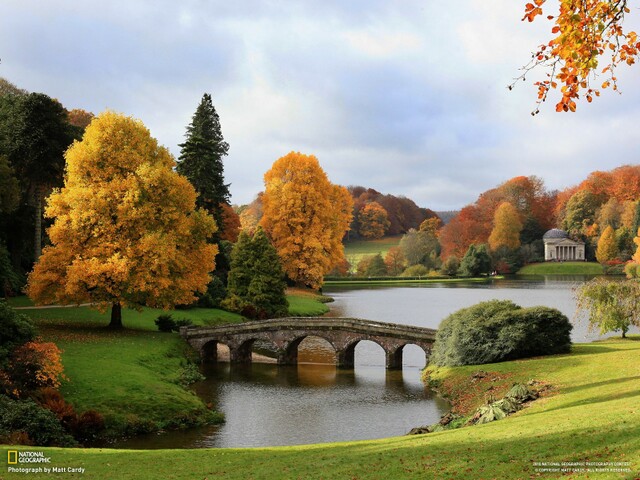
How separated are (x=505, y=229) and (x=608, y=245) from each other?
22385 millimetres

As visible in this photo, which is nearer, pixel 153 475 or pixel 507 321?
pixel 153 475

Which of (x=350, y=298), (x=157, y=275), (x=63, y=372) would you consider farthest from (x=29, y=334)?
(x=350, y=298)

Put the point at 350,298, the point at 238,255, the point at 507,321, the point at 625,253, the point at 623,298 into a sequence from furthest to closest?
the point at 625,253 < the point at 350,298 < the point at 238,255 < the point at 623,298 < the point at 507,321

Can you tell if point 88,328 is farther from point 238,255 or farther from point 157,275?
point 238,255

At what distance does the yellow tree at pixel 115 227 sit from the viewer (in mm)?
40500

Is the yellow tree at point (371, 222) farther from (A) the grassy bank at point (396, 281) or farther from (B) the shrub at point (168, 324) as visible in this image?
(B) the shrub at point (168, 324)

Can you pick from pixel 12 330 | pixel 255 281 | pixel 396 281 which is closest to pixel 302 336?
pixel 255 281

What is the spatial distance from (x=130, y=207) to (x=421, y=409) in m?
22.2

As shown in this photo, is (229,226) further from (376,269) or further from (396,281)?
(376,269)

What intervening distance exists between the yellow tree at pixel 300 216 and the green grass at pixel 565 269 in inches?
3070

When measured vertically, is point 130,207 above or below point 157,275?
above

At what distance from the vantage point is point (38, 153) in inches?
2026

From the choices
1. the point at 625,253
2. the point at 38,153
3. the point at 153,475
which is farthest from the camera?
the point at 625,253

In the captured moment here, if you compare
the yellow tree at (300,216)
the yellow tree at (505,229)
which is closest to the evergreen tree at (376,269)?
the yellow tree at (505,229)
